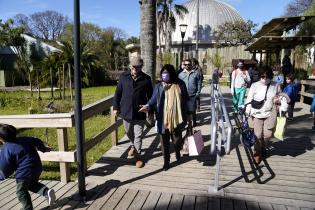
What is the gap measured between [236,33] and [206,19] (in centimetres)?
2432

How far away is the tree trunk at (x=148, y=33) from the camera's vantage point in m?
8.34

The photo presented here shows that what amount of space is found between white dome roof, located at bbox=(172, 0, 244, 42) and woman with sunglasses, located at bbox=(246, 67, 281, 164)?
194 ft

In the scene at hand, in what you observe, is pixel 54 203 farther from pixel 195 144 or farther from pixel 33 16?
pixel 33 16

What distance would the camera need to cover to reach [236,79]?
908 centimetres

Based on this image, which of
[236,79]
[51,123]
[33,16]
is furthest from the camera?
[33,16]

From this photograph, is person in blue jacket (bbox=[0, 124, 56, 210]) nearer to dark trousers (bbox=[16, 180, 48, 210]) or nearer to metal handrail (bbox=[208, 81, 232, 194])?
dark trousers (bbox=[16, 180, 48, 210])

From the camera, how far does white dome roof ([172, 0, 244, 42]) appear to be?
65.9 m

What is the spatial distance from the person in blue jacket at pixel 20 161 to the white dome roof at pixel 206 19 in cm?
6124

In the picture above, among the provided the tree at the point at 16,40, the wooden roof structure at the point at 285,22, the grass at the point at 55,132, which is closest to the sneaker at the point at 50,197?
the grass at the point at 55,132

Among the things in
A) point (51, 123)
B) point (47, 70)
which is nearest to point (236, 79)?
point (51, 123)

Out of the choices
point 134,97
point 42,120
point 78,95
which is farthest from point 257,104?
point 42,120

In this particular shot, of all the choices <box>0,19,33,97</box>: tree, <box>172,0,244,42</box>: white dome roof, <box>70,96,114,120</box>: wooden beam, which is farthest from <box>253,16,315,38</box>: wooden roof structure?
<box>172,0,244,42</box>: white dome roof

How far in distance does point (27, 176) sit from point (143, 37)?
5.63 m

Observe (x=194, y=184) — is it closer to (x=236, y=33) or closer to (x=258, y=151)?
(x=258, y=151)
